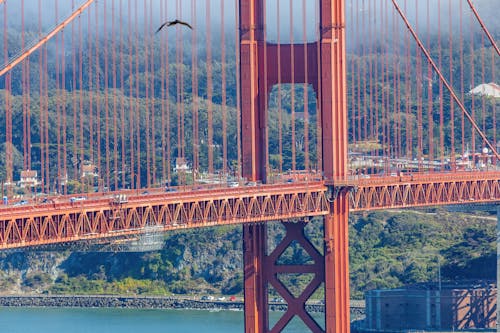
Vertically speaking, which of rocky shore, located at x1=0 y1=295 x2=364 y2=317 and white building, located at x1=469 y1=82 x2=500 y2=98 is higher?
white building, located at x1=469 y1=82 x2=500 y2=98

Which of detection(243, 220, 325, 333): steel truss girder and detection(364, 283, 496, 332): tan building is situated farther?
detection(364, 283, 496, 332): tan building

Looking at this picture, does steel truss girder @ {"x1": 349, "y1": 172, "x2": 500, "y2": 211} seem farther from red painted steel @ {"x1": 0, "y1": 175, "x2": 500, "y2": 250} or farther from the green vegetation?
the green vegetation

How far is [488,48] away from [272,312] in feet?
99.7

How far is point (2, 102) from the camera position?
87188 mm

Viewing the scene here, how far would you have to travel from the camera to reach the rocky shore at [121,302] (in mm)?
69938

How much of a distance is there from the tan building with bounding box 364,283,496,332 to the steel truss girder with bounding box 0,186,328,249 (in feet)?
54.8

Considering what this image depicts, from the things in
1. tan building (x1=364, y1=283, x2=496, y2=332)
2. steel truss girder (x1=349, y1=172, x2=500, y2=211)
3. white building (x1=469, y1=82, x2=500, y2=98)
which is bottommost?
tan building (x1=364, y1=283, x2=496, y2=332)

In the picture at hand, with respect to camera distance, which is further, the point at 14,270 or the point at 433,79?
the point at 433,79

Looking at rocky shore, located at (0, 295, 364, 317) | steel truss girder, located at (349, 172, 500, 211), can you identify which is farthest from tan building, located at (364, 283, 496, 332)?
rocky shore, located at (0, 295, 364, 317)

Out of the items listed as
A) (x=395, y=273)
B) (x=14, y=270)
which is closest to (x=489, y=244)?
(x=395, y=273)

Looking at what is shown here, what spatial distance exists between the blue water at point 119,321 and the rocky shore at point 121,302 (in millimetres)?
778

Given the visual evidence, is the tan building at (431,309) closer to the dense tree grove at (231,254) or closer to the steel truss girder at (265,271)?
the dense tree grove at (231,254)

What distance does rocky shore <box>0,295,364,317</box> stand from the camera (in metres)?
69.9

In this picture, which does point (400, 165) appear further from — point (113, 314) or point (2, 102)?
point (2, 102)
